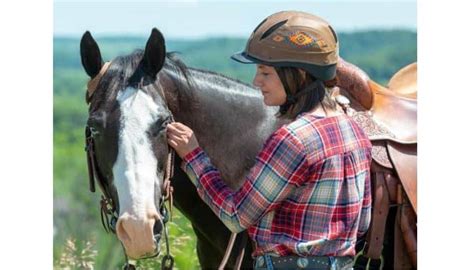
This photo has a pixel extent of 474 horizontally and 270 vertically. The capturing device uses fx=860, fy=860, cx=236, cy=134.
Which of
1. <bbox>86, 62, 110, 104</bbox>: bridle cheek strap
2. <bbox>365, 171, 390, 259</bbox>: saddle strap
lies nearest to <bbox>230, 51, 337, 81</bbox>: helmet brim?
<bbox>86, 62, 110, 104</bbox>: bridle cheek strap

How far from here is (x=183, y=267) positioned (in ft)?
19.0

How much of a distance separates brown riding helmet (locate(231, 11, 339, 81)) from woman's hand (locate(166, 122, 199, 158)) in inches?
14.1

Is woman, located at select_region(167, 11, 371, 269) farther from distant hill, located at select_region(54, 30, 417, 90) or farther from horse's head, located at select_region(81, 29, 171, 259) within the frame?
distant hill, located at select_region(54, 30, 417, 90)

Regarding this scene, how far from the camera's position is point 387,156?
3.85 m

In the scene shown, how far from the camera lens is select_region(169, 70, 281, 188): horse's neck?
3.67 meters

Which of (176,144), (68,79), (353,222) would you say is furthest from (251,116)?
(68,79)

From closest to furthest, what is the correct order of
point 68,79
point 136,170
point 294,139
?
point 294,139
point 136,170
point 68,79

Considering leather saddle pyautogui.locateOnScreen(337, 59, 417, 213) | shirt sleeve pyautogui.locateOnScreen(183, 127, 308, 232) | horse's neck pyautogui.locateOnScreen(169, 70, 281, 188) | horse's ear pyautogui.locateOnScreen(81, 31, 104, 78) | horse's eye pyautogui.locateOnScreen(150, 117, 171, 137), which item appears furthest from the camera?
leather saddle pyautogui.locateOnScreen(337, 59, 417, 213)

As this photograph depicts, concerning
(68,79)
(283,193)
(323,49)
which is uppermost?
(323,49)

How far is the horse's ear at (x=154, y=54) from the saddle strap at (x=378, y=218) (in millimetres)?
1100

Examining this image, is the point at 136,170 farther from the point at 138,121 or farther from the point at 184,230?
the point at 184,230

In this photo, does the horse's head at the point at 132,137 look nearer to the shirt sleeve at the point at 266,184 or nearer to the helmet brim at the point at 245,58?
the shirt sleeve at the point at 266,184

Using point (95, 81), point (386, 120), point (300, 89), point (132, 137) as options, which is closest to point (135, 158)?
point (132, 137)

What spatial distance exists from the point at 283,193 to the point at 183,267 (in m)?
3.00
